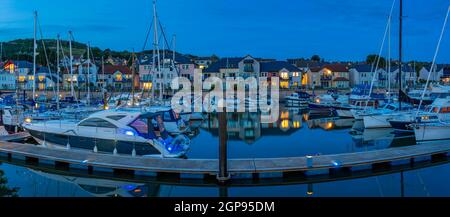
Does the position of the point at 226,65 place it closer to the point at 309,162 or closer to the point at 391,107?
the point at 391,107

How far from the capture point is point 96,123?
20.9 metres

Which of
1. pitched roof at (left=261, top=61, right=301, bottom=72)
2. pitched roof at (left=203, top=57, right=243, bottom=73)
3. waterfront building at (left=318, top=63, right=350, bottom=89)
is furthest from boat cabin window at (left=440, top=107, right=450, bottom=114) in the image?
waterfront building at (left=318, top=63, right=350, bottom=89)

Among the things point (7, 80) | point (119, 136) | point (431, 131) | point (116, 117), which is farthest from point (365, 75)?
point (7, 80)

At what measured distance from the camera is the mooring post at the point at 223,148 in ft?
50.7

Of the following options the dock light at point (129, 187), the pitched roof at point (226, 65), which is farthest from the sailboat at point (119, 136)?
the pitched roof at point (226, 65)

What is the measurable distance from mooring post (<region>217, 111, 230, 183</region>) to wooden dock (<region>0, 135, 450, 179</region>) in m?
0.38

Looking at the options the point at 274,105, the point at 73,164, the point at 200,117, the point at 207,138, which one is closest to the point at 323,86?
the point at 274,105

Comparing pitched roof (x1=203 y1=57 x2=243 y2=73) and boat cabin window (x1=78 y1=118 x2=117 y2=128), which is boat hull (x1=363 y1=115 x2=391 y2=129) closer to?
boat cabin window (x1=78 y1=118 x2=117 y2=128)

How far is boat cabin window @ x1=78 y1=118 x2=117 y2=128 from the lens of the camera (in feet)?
67.6

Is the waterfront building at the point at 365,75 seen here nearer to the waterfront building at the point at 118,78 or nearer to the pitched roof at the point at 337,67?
the pitched roof at the point at 337,67

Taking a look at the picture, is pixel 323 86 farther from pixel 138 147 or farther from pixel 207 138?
pixel 138 147

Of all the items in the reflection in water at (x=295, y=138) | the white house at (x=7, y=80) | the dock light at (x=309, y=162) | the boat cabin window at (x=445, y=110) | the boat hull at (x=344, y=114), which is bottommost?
the reflection in water at (x=295, y=138)

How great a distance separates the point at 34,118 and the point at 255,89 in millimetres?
53332

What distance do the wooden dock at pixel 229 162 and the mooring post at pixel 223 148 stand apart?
1.25 feet
